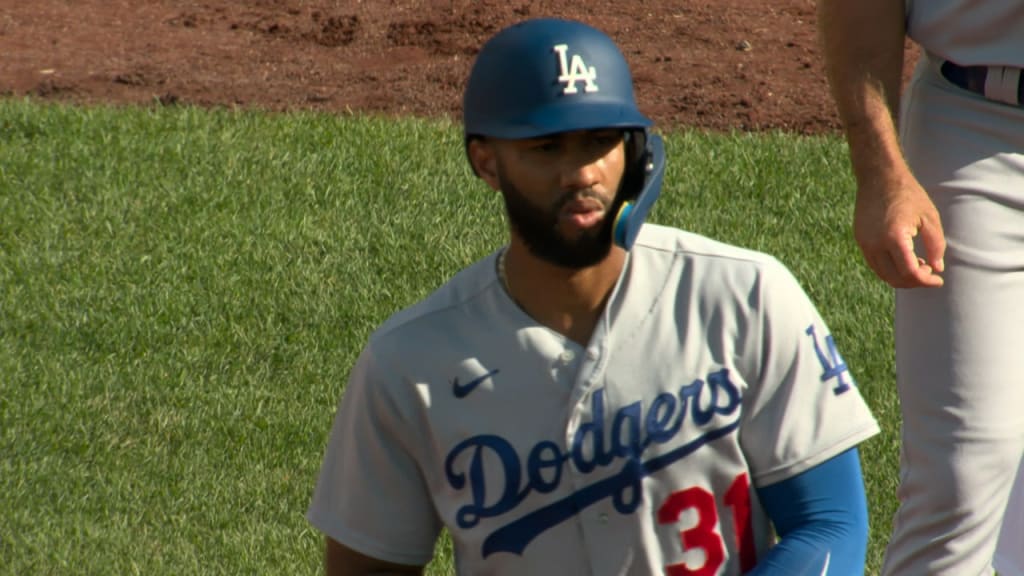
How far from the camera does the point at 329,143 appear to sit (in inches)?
321

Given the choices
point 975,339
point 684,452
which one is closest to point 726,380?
point 684,452

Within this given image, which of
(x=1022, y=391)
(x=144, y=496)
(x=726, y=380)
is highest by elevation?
(x=726, y=380)

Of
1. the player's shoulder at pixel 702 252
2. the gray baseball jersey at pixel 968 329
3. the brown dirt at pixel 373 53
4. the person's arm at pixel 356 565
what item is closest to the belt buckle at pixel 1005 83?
the gray baseball jersey at pixel 968 329

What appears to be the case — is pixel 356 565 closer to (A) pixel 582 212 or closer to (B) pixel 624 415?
(B) pixel 624 415

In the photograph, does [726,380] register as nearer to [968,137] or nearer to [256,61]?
[968,137]

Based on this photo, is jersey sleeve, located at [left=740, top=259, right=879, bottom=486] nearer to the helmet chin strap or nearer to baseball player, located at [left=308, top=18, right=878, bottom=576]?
baseball player, located at [left=308, top=18, right=878, bottom=576]

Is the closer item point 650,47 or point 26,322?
point 26,322

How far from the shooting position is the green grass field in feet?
17.5

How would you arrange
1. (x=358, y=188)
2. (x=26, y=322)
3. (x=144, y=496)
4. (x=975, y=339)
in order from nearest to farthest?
(x=975, y=339), (x=144, y=496), (x=26, y=322), (x=358, y=188)

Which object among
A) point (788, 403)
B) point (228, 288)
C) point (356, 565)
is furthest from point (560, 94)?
point (228, 288)

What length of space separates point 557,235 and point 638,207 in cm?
17

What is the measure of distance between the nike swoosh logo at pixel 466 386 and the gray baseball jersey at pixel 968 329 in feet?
3.23

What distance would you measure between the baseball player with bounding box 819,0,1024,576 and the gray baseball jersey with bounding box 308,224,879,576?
0.46 m

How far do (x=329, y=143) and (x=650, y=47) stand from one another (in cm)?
214
